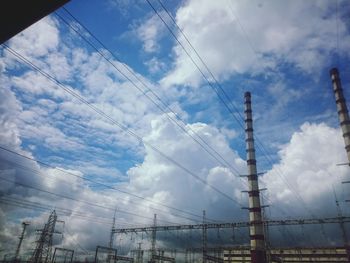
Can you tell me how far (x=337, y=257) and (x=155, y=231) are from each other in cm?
3151

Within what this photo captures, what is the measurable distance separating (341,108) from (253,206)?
14930mm

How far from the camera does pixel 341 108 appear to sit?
2794 centimetres

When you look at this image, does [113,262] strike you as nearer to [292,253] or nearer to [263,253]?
[263,253]

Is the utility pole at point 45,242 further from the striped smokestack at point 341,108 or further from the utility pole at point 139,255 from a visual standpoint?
the striped smokestack at point 341,108

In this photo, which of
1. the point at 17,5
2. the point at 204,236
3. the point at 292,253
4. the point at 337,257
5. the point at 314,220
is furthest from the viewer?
the point at 292,253

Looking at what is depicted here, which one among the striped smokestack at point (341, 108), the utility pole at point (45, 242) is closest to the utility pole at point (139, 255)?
the utility pole at point (45, 242)

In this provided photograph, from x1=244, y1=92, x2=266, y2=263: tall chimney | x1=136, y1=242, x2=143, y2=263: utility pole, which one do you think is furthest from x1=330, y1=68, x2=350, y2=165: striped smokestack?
x1=136, y1=242, x2=143, y2=263: utility pole

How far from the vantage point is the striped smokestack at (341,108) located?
26.6m

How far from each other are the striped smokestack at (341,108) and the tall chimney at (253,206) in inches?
384

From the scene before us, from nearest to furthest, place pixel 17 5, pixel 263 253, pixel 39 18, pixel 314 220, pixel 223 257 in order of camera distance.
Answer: pixel 17 5 → pixel 39 18 → pixel 263 253 → pixel 314 220 → pixel 223 257

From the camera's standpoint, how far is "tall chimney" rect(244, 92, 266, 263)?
2606 centimetres

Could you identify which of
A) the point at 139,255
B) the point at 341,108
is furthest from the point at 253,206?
the point at 139,255

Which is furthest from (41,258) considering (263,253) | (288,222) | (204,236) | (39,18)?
(39,18)

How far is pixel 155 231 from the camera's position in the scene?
36.8m
